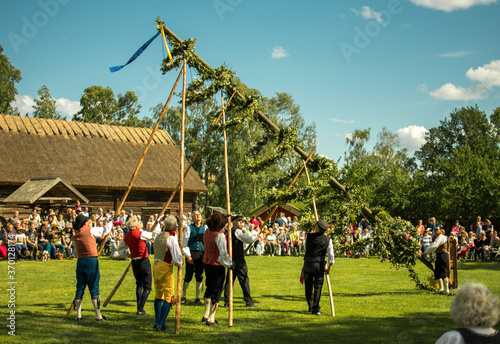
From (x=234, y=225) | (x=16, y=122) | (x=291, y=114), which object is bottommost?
(x=234, y=225)

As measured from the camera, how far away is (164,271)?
7.74 metres

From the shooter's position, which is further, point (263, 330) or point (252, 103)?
point (252, 103)

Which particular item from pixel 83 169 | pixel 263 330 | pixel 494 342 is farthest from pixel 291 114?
pixel 494 342

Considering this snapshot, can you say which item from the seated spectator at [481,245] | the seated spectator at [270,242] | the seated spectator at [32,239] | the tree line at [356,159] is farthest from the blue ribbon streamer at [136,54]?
the seated spectator at [481,245]

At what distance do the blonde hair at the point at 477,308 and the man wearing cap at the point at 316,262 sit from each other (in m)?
6.20

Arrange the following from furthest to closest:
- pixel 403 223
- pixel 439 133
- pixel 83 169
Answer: pixel 439 133 → pixel 83 169 → pixel 403 223

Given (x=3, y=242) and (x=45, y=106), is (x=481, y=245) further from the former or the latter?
(x=45, y=106)

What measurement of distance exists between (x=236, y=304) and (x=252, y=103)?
14.3 feet

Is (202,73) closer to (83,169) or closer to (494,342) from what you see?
(494,342)

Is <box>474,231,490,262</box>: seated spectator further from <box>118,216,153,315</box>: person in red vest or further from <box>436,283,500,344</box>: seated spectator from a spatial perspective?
<box>436,283,500,344</box>: seated spectator

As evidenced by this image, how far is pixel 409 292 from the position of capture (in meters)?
12.3

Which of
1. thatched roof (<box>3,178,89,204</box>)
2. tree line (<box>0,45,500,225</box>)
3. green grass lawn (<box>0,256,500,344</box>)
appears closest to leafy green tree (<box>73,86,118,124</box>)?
tree line (<box>0,45,500,225</box>)

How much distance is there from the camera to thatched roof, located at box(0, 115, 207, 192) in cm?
2580

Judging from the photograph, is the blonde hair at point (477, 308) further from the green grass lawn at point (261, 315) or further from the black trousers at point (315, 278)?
the black trousers at point (315, 278)
